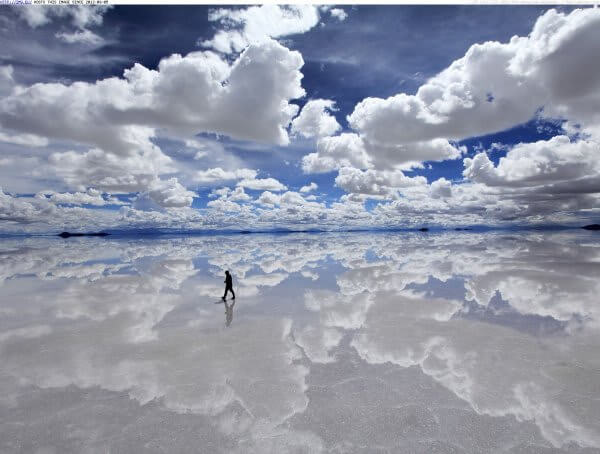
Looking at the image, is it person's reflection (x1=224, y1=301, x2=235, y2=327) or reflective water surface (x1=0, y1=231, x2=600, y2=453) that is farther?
person's reflection (x1=224, y1=301, x2=235, y2=327)

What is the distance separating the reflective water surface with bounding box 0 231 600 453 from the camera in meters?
5.98

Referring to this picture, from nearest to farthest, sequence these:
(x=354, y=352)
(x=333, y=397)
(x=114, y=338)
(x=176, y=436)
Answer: (x=176, y=436)
(x=333, y=397)
(x=354, y=352)
(x=114, y=338)

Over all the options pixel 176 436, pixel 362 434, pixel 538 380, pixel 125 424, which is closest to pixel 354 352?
pixel 362 434

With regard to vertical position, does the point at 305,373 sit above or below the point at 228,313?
above

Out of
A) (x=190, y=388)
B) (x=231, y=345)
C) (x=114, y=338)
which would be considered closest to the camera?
(x=190, y=388)

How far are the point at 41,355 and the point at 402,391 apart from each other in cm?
1050

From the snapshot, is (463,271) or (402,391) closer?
(402,391)

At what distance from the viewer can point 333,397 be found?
7.20m

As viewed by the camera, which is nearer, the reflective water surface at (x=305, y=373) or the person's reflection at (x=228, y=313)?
the reflective water surface at (x=305, y=373)

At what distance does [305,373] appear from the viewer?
8.41 meters

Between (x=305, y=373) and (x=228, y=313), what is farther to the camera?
(x=228, y=313)

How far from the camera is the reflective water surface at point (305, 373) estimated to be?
598cm

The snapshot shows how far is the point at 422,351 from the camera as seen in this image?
9727 millimetres

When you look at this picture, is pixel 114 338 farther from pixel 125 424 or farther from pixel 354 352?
pixel 354 352
